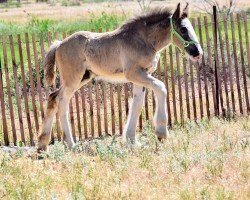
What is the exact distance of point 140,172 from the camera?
7062 millimetres

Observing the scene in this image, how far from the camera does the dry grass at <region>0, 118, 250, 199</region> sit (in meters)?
6.06

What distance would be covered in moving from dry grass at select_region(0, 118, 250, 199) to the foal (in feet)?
2.06

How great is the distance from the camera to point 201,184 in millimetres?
6375

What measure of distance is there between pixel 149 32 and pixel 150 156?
228 centimetres

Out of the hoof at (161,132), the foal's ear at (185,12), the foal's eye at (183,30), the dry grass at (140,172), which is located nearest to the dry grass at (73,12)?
the foal's ear at (185,12)

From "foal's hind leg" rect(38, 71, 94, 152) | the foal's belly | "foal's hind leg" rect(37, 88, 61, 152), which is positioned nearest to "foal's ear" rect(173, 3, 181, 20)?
the foal's belly

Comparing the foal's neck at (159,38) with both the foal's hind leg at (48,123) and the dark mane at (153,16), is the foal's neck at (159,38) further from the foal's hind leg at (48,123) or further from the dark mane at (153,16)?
the foal's hind leg at (48,123)

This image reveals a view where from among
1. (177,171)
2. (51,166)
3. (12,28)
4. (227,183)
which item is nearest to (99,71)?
(51,166)

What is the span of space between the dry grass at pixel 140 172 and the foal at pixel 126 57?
628mm

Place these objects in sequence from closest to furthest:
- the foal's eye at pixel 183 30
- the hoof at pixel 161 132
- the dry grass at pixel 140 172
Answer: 1. the dry grass at pixel 140 172
2. the hoof at pixel 161 132
3. the foal's eye at pixel 183 30

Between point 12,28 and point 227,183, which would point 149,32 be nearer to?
point 227,183

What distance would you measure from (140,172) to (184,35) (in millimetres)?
2602

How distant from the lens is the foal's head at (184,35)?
887 cm

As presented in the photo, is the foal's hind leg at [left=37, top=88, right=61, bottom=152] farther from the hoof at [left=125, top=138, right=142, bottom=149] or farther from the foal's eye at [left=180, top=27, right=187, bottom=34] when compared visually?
the foal's eye at [left=180, top=27, right=187, bottom=34]
